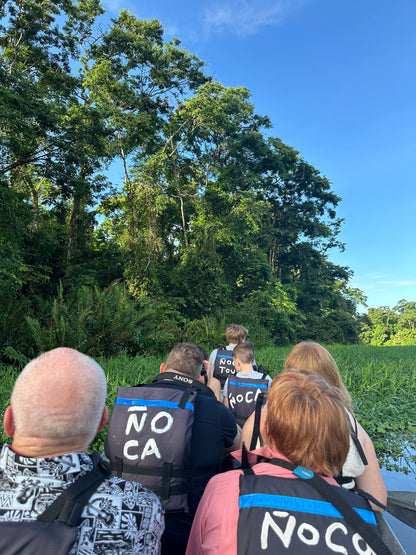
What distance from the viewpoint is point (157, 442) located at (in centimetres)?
217

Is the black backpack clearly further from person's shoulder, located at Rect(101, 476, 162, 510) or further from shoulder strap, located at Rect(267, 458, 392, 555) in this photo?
shoulder strap, located at Rect(267, 458, 392, 555)

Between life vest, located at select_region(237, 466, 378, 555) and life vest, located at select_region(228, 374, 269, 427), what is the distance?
9.46 ft

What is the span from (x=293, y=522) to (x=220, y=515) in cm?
27

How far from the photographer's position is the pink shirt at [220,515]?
1.33 m

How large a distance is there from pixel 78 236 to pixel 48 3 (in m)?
11.9

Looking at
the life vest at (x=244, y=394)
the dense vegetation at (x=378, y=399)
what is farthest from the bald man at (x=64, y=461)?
the dense vegetation at (x=378, y=399)

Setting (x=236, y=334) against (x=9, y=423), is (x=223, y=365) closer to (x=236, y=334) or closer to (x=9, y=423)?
(x=236, y=334)

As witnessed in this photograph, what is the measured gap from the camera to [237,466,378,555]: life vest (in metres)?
1.22

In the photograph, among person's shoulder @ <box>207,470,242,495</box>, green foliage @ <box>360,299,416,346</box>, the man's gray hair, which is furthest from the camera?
green foliage @ <box>360,299,416,346</box>

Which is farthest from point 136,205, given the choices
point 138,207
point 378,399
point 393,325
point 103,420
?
point 393,325

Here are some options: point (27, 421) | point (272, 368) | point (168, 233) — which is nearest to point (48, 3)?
point (168, 233)

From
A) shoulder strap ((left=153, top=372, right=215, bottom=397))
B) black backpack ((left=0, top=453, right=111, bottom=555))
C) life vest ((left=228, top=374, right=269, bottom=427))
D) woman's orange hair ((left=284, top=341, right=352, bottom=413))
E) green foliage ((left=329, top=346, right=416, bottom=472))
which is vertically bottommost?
green foliage ((left=329, top=346, right=416, bottom=472))

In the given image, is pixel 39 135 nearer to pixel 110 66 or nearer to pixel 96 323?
pixel 96 323

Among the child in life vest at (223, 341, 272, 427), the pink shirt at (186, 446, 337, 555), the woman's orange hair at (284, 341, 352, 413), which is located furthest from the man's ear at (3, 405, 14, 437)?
the child in life vest at (223, 341, 272, 427)
